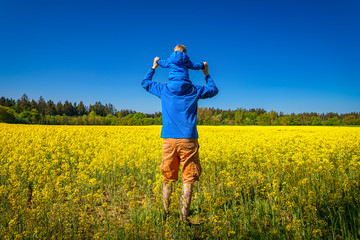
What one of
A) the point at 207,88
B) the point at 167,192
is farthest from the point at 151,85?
the point at 167,192

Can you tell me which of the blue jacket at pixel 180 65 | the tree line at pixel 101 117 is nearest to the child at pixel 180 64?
the blue jacket at pixel 180 65

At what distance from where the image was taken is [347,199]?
3.55 m

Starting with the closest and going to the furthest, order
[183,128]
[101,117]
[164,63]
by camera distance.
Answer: [183,128]
[164,63]
[101,117]

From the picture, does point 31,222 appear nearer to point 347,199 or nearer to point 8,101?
point 347,199

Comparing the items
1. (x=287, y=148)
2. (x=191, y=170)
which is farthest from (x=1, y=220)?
(x=287, y=148)

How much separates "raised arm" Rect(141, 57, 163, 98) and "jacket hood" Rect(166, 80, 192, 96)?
0.24 meters

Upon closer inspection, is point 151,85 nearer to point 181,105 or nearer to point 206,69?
point 181,105

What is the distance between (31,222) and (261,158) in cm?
657

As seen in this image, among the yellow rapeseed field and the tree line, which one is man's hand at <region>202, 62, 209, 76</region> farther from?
the tree line

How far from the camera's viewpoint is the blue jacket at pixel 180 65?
9.64 feet

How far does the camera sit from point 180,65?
3.00 meters

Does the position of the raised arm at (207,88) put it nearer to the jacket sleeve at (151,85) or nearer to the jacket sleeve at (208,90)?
the jacket sleeve at (208,90)

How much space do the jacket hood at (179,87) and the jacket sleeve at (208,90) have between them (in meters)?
0.17

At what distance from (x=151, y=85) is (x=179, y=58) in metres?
0.63
